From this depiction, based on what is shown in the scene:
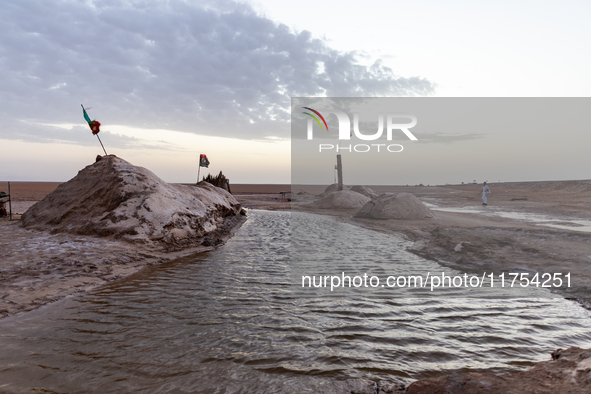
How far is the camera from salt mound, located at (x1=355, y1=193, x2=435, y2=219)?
12.8 meters

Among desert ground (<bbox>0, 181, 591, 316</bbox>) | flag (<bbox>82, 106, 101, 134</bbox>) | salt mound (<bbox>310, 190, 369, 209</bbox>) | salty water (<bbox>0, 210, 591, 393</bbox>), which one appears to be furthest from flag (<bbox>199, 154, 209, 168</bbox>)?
salty water (<bbox>0, 210, 591, 393</bbox>)

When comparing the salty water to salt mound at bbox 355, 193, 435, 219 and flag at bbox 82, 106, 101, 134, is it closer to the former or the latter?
flag at bbox 82, 106, 101, 134

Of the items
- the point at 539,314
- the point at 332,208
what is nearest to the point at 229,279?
the point at 539,314

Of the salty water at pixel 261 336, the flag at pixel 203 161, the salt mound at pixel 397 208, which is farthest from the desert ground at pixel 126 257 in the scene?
the flag at pixel 203 161

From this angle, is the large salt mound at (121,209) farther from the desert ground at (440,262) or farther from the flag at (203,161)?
the flag at (203,161)

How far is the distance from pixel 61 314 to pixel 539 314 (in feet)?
18.1

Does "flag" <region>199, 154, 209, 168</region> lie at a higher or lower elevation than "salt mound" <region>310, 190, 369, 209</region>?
higher

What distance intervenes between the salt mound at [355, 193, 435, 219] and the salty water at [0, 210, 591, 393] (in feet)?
28.3

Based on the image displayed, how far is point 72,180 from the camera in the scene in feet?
29.5

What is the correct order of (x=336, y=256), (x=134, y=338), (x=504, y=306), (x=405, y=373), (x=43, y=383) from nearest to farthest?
(x=43, y=383) → (x=405, y=373) → (x=134, y=338) → (x=504, y=306) → (x=336, y=256)

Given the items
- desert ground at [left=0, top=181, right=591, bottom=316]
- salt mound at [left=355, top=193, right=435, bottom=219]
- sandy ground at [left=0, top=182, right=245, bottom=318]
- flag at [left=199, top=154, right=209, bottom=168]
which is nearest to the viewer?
sandy ground at [left=0, top=182, right=245, bottom=318]

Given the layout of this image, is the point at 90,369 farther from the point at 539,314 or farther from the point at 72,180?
the point at 72,180

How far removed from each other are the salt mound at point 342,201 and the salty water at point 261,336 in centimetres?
1463

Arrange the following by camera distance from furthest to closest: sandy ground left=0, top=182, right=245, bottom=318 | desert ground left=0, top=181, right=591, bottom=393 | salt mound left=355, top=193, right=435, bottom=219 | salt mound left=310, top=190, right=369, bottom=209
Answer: salt mound left=310, top=190, right=369, bottom=209 → salt mound left=355, top=193, right=435, bottom=219 → sandy ground left=0, top=182, right=245, bottom=318 → desert ground left=0, top=181, right=591, bottom=393
